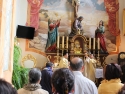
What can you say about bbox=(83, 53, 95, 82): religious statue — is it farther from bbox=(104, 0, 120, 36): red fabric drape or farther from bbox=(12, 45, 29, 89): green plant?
bbox=(12, 45, 29, 89): green plant

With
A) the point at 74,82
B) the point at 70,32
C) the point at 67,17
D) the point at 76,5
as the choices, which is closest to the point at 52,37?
the point at 70,32

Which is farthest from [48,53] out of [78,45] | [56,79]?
[56,79]

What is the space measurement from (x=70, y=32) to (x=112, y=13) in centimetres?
242

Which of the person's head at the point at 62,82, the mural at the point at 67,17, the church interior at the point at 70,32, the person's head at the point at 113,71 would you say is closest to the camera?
the person's head at the point at 62,82

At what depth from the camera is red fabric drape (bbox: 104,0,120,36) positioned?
35.4 ft

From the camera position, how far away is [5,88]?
1.36 meters

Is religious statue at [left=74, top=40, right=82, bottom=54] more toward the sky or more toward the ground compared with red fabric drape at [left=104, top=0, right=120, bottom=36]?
more toward the ground

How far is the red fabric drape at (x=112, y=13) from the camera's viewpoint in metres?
10.8

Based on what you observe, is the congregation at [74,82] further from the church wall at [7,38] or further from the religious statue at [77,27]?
the religious statue at [77,27]

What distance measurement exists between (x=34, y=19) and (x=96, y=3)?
3.27 meters

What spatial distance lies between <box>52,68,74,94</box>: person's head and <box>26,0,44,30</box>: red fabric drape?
8.14 meters

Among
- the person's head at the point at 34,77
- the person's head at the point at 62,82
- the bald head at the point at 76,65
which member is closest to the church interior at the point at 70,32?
the bald head at the point at 76,65

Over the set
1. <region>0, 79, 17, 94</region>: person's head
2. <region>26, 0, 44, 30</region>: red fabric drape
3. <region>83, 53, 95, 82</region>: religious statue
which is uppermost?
<region>26, 0, 44, 30</region>: red fabric drape

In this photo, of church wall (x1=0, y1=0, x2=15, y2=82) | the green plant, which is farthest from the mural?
church wall (x1=0, y1=0, x2=15, y2=82)
